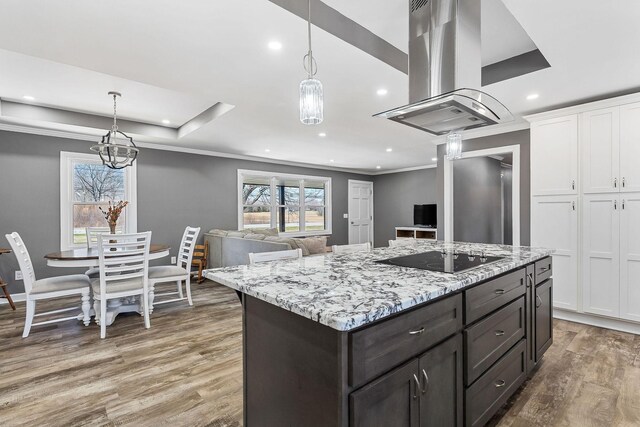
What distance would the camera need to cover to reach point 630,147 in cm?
304

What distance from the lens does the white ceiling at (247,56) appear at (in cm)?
187

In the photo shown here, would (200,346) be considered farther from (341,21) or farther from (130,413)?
(341,21)

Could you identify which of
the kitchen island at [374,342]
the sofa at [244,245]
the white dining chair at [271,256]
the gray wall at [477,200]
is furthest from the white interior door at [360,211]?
the kitchen island at [374,342]

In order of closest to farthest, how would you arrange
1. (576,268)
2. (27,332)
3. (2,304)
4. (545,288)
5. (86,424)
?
1. (86,424)
2. (545,288)
3. (27,332)
4. (576,268)
5. (2,304)

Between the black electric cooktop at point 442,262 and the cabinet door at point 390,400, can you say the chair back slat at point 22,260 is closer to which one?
the black electric cooktop at point 442,262

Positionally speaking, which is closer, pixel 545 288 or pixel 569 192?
pixel 545 288

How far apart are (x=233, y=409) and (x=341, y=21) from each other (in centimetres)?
259

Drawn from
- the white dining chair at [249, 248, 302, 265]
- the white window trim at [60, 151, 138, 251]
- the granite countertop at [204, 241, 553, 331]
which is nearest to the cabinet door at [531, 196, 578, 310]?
the granite countertop at [204, 241, 553, 331]

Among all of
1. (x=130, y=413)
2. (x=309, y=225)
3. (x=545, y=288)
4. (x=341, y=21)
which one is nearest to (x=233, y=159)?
(x=309, y=225)

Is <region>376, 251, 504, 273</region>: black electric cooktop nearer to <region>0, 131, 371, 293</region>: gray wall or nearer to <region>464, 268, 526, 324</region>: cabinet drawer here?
<region>464, 268, 526, 324</region>: cabinet drawer

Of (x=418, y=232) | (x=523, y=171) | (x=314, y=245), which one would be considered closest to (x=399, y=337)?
(x=314, y=245)

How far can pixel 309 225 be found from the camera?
26.2ft

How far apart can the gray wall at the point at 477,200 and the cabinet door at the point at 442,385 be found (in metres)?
4.09

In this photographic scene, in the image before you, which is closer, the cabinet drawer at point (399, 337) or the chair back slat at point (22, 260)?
the cabinet drawer at point (399, 337)
